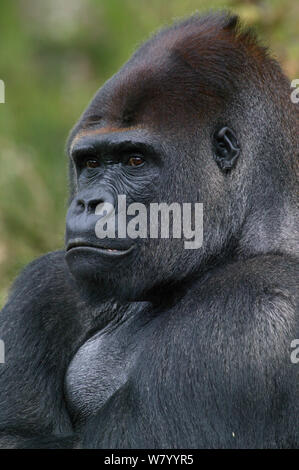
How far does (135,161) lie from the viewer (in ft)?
13.1

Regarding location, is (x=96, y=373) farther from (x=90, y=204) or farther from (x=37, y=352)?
(x=90, y=204)

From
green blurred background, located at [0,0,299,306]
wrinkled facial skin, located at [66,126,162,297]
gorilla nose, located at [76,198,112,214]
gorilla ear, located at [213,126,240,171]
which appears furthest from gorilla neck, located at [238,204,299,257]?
green blurred background, located at [0,0,299,306]

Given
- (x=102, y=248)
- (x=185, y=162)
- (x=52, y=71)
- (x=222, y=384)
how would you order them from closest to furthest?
(x=222, y=384) → (x=102, y=248) → (x=185, y=162) → (x=52, y=71)

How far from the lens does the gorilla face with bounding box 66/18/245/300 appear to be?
3.84 meters

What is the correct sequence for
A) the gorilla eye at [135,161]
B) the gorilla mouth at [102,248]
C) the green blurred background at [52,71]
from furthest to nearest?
the green blurred background at [52,71], the gorilla eye at [135,161], the gorilla mouth at [102,248]

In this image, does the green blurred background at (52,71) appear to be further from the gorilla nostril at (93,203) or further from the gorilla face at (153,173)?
the gorilla nostril at (93,203)

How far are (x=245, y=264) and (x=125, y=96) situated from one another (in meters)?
0.89

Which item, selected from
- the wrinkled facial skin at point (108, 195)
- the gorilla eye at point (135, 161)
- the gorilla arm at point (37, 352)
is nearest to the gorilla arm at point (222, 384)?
the wrinkled facial skin at point (108, 195)

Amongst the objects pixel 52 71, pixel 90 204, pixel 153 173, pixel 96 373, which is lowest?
pixel 96 373

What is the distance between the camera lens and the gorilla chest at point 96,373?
4.01 metres

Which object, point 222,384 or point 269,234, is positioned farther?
point 269,234

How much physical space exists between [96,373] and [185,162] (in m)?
1.00

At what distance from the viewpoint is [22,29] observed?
639 inches

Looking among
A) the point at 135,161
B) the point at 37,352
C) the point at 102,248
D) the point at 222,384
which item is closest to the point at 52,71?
the point at 37,352
